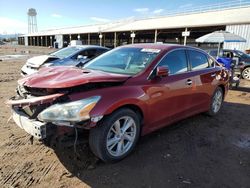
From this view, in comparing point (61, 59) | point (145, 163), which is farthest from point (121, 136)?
point (61, 59)

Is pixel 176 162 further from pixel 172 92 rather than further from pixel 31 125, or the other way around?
pixel 31 125

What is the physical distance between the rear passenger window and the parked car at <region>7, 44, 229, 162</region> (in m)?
0.03

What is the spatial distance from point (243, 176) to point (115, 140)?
1782 mm

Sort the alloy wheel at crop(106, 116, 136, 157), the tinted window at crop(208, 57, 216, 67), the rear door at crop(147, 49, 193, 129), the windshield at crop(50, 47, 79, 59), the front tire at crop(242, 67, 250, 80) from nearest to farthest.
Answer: the alloy wheel at crop(106, 116, 136, 157) → the rear door at crop(147, 49, 193, 129) → the tinted window at crop(208, 57, 216, 67) → the windshield at crop(50, 47, 79, 59) → the front tire at crop(242, 67, 250, 80)

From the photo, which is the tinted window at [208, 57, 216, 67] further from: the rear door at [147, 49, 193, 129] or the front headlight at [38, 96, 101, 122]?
the front headlight at [38, 96, 101, 122]

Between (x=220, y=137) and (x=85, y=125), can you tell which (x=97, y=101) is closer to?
(x=85, y=125)

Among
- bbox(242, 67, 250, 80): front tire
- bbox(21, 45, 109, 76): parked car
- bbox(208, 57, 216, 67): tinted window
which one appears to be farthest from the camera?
bbox(242, 67, 250, 80): front tire

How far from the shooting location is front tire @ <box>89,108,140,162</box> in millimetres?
3002

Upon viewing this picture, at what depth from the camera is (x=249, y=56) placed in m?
12.6

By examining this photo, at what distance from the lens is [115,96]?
120 inches

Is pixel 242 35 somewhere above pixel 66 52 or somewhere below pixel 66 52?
above

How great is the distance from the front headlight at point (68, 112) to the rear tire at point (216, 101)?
11.6 ft

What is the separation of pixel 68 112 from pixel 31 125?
53 cm

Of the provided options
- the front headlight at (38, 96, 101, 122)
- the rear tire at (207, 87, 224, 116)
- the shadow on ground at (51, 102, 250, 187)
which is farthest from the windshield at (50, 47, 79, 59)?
the front headlight at (38, 96, 101, 122)
